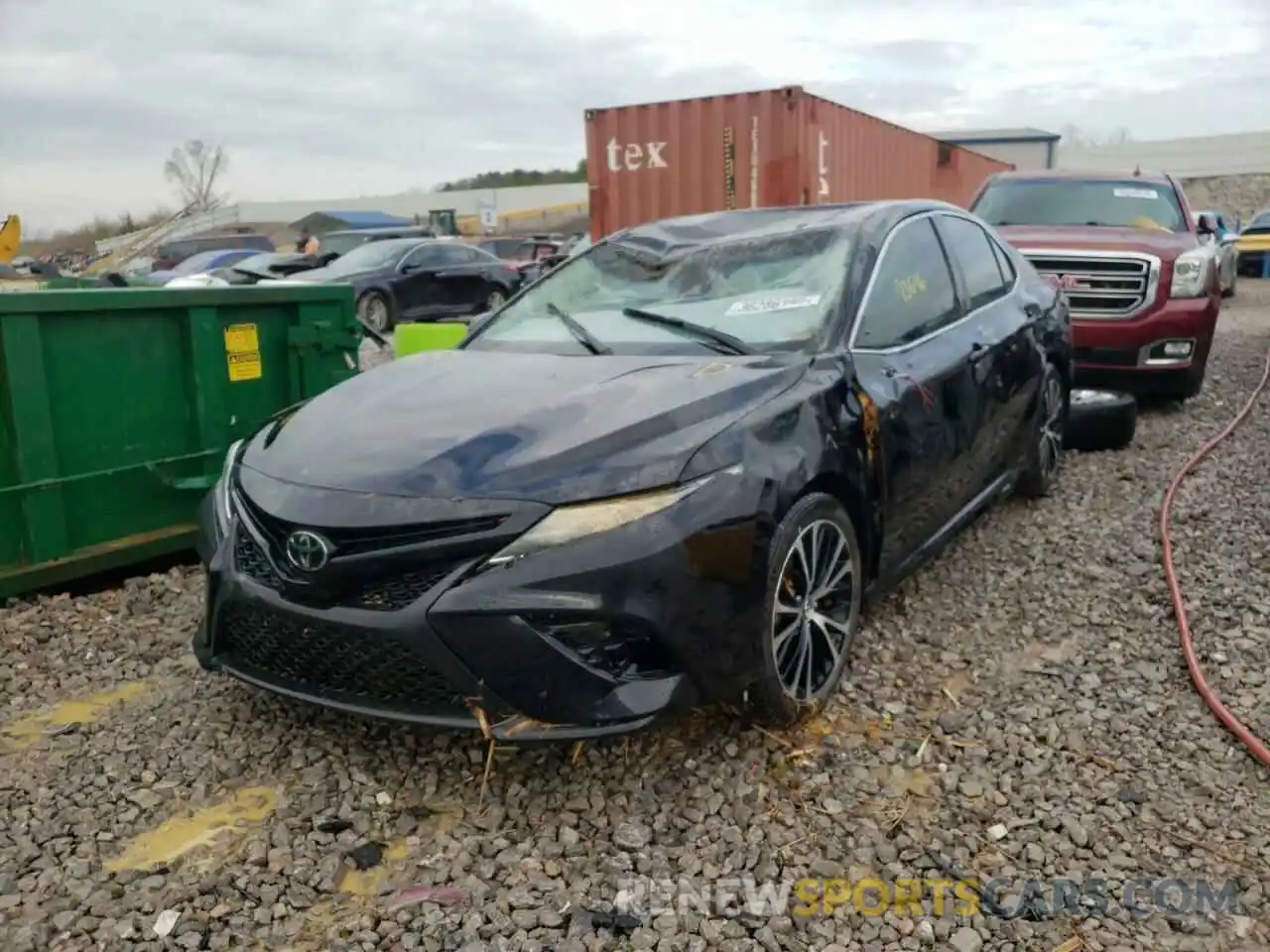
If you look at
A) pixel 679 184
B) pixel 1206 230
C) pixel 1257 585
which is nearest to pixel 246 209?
pixel 679 184

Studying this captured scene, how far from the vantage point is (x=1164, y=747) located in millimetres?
3125

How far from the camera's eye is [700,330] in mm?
3580

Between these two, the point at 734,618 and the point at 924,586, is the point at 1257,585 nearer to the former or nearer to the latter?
the point at 924,586

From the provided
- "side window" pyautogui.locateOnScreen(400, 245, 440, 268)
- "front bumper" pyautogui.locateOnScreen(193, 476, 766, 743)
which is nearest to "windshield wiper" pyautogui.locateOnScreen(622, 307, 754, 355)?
"front bumper" pyautogui.locateOnScreen(193, 476, 766, 743)

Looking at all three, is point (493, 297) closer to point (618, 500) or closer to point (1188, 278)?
point (1188, 278)

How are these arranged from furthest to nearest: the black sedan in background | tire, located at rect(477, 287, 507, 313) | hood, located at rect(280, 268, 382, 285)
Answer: tire, located at rect(477, 287, 507, 313) → the black sedan in background → hood, located at rect(280, 268, 382, 285)

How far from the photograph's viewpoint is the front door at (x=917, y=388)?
353 centimetres

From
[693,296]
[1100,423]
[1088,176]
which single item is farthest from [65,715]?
[1088,176]

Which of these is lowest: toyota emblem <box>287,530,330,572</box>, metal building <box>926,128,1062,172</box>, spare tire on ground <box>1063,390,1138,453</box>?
spare tire on ground <box>1063,390,1138,453</box>

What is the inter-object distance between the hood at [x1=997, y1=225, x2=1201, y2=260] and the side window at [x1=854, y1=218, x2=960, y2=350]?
3.48 meters

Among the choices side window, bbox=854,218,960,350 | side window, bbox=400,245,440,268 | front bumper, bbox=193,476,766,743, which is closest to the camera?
front bumper, bbox=193,476,766,743

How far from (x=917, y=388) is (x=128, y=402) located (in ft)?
10.5

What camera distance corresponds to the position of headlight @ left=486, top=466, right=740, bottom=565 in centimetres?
257

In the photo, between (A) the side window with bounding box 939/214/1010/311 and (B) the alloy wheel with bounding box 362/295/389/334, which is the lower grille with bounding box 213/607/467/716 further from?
(B) the alloy wheel with bounding box 362/295/389/334
